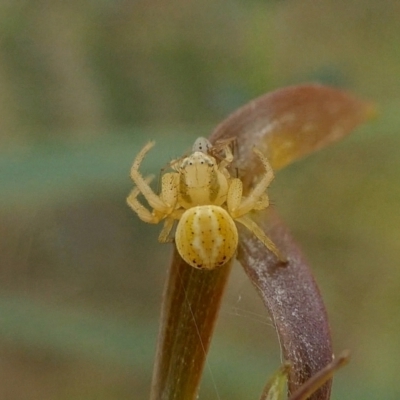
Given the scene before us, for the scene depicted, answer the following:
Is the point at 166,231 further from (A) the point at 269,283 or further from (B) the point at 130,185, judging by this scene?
(B) the point at 130,185

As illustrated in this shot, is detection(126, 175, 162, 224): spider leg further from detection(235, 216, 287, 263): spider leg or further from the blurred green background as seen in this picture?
the blurred green background

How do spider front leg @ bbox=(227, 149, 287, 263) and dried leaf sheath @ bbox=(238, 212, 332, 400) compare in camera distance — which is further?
spider front leg @ bbox=(227, 149, 287, 263)

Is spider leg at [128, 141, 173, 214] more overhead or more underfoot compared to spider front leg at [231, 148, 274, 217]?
more overhead

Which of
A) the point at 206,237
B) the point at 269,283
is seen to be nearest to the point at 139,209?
the point at 206,237

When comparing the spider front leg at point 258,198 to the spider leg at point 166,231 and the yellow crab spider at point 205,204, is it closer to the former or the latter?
the yellow crab spider at point 205,204

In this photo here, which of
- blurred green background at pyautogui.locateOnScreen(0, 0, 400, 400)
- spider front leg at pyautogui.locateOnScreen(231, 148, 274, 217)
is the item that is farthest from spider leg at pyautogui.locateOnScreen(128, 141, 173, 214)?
blurred green background at pyautogui.locateOnScreen(0, 0, 400, 400)

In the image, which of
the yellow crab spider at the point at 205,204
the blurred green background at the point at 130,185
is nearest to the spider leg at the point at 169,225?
the yellow crab spider at the point at 205,204
